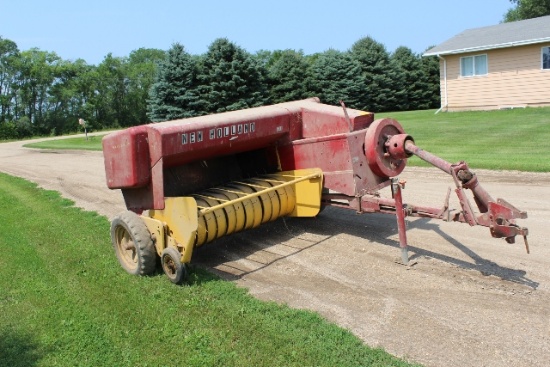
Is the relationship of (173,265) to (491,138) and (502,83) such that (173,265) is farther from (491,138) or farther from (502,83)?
(502,83)

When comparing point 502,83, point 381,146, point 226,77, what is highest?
point 226,77

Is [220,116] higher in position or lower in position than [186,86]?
lower

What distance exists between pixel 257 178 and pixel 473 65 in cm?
2007

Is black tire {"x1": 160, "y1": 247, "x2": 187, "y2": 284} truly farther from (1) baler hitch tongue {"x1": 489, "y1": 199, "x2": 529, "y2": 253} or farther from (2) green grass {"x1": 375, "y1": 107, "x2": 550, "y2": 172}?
(2) green grass {"x1": 375, "y1": 107, "x2": 550, "y2": 172}

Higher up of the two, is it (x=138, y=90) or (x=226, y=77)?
(x=138, y=90)

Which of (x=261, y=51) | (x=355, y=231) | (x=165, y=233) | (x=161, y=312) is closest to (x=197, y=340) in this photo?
(x=161, y=312)

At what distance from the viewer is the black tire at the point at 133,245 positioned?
20.0 feet

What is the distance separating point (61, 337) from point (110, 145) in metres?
2.38

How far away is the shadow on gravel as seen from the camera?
20.0 ft

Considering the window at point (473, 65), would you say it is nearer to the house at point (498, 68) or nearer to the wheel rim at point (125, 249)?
the house at point (498, 68)

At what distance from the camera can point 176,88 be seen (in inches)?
936

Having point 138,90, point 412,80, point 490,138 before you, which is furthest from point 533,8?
point 490,138

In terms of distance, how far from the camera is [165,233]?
606cm

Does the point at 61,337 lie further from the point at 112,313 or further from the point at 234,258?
the point at 234,258
